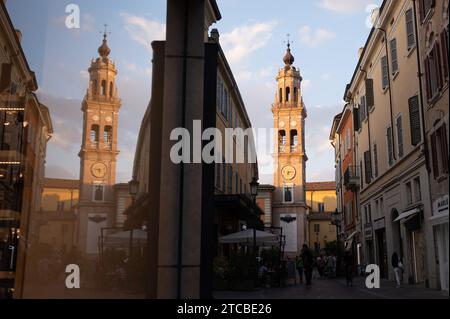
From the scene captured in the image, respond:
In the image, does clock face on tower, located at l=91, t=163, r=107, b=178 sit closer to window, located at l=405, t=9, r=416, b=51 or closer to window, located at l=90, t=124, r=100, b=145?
window, located at l=90, t=124, r=100, b=145

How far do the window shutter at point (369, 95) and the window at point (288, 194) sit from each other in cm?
4844

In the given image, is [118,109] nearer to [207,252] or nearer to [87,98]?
[87,98]

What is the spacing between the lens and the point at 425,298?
3668mm

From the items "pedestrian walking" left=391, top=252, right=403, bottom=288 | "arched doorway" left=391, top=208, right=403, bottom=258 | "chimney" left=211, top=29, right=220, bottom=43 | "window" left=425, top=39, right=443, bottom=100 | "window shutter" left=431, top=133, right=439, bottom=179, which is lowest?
"pedestrian walking" left=391, top=252, right=403, bottom=288

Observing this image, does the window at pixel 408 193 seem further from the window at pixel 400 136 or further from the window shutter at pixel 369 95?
the window shutter at pixel 369 95

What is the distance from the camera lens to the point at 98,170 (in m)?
4.49

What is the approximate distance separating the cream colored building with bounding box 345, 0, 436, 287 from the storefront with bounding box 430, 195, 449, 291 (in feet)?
0.28

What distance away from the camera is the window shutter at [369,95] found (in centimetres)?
496

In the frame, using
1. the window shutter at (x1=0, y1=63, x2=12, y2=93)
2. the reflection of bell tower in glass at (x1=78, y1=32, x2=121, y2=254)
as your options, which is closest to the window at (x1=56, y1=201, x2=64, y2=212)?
the reflection of bell tower in glass at (x1=78, y1=32, x2=121, y2=254)

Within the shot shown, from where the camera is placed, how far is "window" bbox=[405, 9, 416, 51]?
416 cm

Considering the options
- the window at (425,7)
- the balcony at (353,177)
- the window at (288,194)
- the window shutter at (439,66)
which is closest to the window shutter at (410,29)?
the window at (425,7)

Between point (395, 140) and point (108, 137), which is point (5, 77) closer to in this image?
point (108, 137)

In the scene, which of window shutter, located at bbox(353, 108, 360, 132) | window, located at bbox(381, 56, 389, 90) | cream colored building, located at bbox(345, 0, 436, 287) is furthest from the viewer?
window shutter, located at bbox(353, 108, 360, 132)
